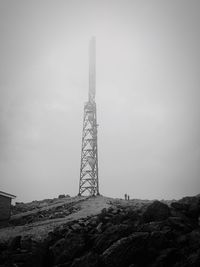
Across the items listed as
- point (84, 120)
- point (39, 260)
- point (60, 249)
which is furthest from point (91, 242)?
point (84, 120)

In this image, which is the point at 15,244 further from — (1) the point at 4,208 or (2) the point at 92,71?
(2) the point at 92,71

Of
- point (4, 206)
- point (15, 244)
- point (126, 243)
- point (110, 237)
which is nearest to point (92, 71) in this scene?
point (4, 206)

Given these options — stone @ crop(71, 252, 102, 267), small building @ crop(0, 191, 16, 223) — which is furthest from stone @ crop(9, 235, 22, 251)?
small building @ crop(0, 191, 16, 223)

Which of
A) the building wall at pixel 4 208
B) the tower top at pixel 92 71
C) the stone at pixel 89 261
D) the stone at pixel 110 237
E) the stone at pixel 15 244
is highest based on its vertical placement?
the tower top at pixel 92 71

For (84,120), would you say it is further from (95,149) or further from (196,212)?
(196,212)

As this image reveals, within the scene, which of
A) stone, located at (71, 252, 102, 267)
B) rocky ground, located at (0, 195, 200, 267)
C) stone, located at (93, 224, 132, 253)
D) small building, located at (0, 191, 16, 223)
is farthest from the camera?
small building, located at (0, 191, 16, 223)

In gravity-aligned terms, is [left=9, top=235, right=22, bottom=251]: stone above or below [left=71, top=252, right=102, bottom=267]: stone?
above

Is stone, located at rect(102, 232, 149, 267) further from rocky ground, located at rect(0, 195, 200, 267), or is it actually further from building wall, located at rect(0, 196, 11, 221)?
building wall, located at rect(0, 196, 11, 221)

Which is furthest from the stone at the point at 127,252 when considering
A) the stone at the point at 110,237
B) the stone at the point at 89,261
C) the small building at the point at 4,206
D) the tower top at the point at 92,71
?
the tower top at the point at 92,71

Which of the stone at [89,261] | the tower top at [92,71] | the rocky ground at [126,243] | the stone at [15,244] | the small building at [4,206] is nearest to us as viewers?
the rocky ground at [126,243]

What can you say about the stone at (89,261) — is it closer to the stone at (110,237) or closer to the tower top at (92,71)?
the stone at (110,237)

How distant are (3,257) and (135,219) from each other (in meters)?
6.64

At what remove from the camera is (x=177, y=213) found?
43.8 ft

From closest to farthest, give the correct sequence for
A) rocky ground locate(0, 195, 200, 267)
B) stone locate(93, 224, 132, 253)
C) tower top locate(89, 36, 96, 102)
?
rocky ground locate(0, 195, 200, 267) → stone locate(93, 224, 132, 253) → tower top locate(89, 36, 96, 102)
